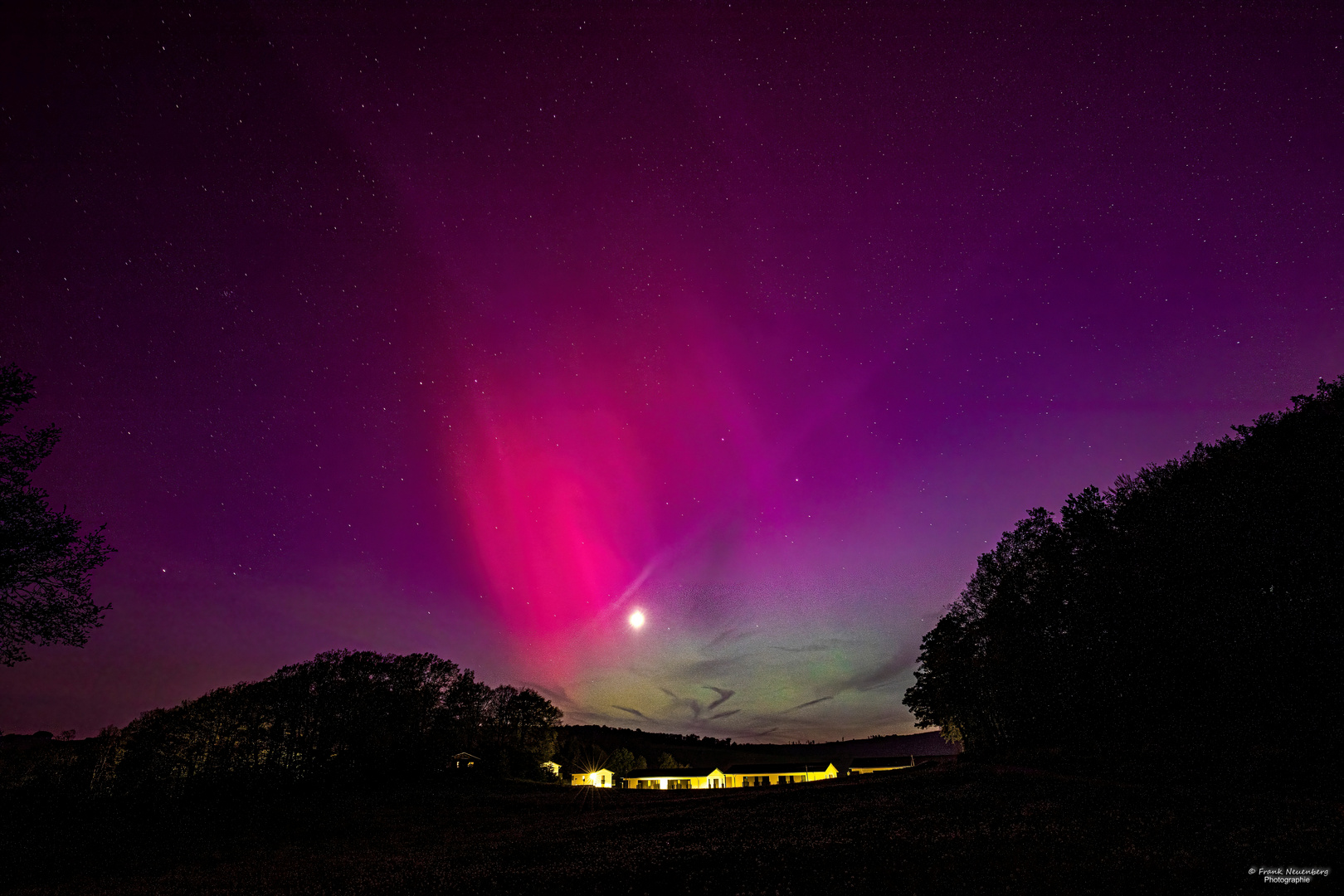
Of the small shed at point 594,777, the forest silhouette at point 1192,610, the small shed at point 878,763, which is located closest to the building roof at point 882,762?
the small shed at point 878,763

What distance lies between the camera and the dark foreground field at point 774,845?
15766mm

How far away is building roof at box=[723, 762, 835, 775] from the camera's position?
134m

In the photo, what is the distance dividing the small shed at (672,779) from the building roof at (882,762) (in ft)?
121

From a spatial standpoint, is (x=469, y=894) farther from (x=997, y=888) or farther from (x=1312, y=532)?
(x=1312, y=532)

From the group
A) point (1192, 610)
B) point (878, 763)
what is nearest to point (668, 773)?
point (878, 763)

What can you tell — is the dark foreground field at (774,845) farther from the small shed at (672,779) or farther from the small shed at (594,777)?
the small shed at (672,779)

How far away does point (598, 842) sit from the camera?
2991cm

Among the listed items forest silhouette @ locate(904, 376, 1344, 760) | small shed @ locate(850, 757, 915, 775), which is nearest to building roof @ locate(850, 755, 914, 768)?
small shed @ locate(850, 757, 915, 775)

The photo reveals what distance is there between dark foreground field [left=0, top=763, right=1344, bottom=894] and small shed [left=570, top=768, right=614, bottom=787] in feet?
239

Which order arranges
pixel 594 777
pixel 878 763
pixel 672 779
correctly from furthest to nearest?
pixel 878 763 → pixel 672 779 → pixel 594 777

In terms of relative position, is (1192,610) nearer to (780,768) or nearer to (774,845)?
(774,845)

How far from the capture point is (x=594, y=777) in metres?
114

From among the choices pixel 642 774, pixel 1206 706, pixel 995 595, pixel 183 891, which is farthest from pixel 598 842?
pixel 642 774

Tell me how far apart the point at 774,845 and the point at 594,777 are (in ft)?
351
